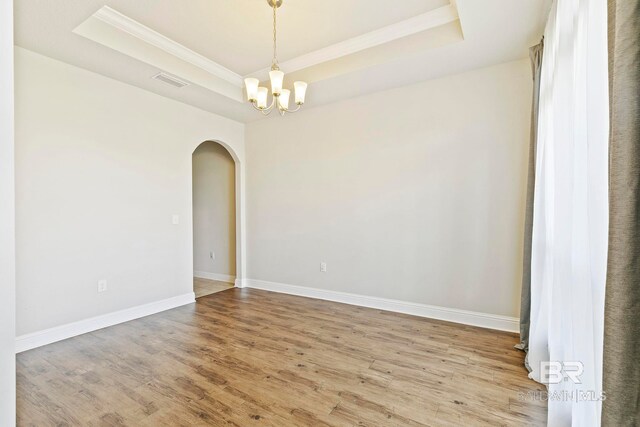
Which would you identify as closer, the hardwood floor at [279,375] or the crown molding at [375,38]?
the hardwood floor at [279,375]

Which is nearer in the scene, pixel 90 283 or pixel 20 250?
pixel 20 250

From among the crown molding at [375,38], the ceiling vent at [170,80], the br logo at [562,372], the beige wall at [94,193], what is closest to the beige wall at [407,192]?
the crown molding at [375,38]

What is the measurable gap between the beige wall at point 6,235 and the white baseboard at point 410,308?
3.40 meters

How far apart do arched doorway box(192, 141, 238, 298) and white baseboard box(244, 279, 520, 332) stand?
3.43 ft

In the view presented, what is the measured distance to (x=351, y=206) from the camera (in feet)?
13.4

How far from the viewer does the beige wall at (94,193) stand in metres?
2.80

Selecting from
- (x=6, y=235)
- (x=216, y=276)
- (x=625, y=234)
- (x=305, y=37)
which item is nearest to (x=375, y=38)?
(x=305, y=37)

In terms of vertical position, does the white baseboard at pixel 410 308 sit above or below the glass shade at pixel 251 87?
below

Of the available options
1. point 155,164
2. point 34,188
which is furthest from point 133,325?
point 155,164

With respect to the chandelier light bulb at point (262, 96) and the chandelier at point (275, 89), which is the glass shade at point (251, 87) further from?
the chandelier light bulb at point (262, 96)

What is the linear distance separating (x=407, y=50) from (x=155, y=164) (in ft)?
10.9

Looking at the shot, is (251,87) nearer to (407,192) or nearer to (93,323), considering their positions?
(407,192)

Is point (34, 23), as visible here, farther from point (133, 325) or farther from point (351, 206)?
point (351, 206)

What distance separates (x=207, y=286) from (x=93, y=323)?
76.8 inches
